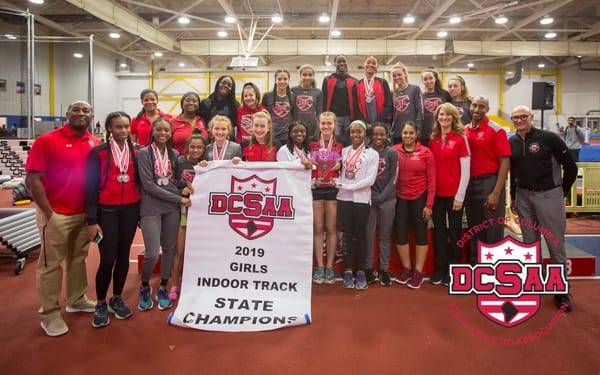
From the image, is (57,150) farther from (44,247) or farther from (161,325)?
(161,325)

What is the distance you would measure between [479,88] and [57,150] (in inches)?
835

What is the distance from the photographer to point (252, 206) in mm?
3156

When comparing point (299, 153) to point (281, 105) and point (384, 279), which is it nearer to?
point (281, 105)

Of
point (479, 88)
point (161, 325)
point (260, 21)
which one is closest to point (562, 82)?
point (479, 88)

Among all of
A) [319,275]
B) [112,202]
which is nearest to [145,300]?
[112,202]

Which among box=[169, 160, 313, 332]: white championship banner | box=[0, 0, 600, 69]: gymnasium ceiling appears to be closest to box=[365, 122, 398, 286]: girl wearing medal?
box=[169, 160, 313, 332]: white championship banner

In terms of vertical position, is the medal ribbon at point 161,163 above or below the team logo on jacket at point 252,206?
above

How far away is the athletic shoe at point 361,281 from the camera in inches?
145

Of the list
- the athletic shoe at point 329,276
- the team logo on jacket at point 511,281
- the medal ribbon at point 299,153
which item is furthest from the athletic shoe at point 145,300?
the team logo on jacket at point 511,281

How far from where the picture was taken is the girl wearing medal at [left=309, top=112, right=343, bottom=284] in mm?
3604

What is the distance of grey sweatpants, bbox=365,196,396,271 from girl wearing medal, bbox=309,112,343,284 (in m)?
0.37

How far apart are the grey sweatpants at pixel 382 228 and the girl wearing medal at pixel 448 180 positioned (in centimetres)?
45

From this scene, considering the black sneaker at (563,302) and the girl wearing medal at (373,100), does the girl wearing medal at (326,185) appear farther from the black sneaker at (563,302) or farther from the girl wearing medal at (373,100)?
the black sneaker at (563,302)

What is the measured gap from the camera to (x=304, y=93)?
439cm
